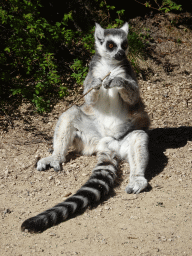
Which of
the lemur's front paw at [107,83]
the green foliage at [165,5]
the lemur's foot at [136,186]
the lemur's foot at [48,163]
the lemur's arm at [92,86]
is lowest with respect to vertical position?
the lemur's foot at [48,163]

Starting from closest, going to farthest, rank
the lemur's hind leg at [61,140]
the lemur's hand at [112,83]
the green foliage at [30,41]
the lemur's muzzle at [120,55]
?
1. the lemur's hand at [112,83]
2. the lemur's muzzle at [120,55]
3. the lemur's hind leg at [61,140]
4. the green foliage at [30,41]

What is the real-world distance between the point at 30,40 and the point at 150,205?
3.73 metres

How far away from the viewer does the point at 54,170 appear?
4082mm

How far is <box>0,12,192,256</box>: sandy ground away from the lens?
2654 millimetres

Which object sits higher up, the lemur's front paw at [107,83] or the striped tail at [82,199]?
the lemur's front paw at [107,83]

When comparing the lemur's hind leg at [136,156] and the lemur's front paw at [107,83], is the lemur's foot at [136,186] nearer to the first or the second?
the lemur's hind leg at [136,156]

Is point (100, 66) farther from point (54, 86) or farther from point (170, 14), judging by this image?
point (170, 14)

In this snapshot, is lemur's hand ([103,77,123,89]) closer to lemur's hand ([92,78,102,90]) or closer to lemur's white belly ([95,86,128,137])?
lemur's hand ([92,78,102,90])

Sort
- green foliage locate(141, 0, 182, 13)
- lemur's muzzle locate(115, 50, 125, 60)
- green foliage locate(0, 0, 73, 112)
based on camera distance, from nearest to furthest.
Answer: lemur's muzzle locate(115, 50, 125, 60) < green foliage locate(0, 0, 73, 112) < green foliage locate(141, 0, 182, 13)

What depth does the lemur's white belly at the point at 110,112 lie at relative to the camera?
4.19 m

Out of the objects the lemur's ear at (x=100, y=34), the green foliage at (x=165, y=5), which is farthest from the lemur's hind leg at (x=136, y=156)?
the green foliage at (x=165, y=5)

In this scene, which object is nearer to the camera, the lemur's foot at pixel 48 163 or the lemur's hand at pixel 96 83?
the lemur's hand at pixel 96 83

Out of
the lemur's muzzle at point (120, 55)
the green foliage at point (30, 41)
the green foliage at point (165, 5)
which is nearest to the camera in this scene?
the lemur's muzzle at point (120, 55)

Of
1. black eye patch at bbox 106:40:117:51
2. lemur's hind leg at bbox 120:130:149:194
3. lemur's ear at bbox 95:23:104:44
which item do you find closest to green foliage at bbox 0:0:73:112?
lemur's ear at bbox 95:23:104:44
